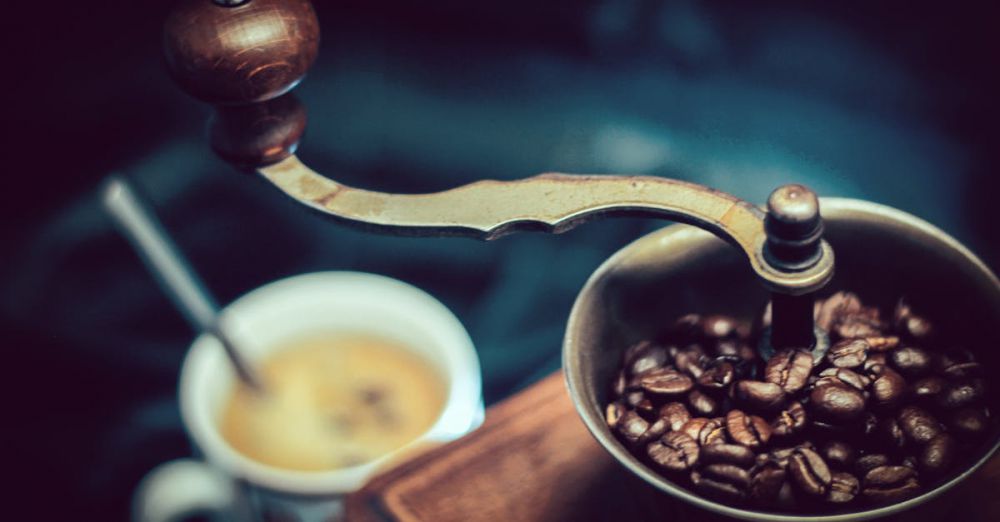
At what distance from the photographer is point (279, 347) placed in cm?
141

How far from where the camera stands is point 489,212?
720mm

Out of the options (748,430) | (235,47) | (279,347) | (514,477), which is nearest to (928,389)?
(748,430)

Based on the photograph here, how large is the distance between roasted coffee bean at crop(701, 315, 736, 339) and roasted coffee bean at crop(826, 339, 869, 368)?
7cm

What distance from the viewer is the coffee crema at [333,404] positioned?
1358 millimetres

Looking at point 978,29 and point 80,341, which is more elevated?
point 978,29

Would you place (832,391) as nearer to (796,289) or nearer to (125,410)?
(796,289)

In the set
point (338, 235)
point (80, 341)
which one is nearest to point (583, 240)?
point (338, 235)

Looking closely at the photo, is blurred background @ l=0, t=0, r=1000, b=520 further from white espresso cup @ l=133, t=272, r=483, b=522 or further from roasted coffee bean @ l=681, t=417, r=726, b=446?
roasted coffee bean @ l=681, t=417, r=726, b=446

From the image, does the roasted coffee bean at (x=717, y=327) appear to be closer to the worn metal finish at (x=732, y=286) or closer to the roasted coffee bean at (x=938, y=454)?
the worn metal finish at (x=732, y=286)

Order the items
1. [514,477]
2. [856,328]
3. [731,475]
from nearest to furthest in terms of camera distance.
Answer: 1. [731,475]
2. [856,328]
3. [514,477]

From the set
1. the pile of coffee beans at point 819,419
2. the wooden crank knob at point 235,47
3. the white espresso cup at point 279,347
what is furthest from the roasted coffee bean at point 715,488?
the white espresso cup at point 279,347

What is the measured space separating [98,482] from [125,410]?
0.35 ft

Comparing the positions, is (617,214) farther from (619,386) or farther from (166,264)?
(166,264)

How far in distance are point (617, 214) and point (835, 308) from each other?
19 cm
